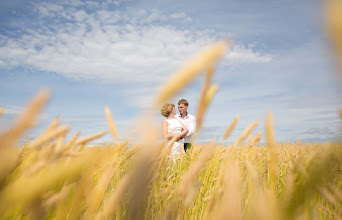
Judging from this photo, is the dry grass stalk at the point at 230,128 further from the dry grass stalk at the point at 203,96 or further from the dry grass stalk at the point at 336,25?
the dry grass stalk at the point at 336,25

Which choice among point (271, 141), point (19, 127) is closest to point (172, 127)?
point (271, 141)

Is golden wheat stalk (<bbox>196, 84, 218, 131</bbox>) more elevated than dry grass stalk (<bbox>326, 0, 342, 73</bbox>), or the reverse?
dry grass stalk (<bbox>326, 0, 342, 73</bbox>)

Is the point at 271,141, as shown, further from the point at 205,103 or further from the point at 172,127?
the point at 172,127

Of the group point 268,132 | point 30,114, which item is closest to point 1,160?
point 30,114

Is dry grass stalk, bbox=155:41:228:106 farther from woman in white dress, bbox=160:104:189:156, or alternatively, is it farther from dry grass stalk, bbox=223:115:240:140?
dry grass stalk, bbox=223:115:240:140

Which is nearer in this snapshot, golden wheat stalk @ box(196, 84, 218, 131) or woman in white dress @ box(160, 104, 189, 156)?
golden wheat stalk @ box(196, 84, 218, 131)

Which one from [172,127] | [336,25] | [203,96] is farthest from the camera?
[172,127]

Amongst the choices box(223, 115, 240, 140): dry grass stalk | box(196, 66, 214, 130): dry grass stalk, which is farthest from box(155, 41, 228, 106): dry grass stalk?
box(223, 115, 240, 140): dry grass stalk

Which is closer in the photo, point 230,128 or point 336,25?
point 336,25

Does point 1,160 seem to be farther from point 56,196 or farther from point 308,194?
point 308,194

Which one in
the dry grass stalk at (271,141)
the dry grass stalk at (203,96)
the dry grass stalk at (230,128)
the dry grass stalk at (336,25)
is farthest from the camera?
the dry grass stalk at (230,128)

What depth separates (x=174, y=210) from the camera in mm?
547

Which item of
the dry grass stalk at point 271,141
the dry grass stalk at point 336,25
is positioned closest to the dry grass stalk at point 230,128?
the dry grass stalk at point 271,141

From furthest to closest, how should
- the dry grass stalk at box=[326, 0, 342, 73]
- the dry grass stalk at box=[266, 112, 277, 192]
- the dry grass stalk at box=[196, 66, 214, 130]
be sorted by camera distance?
the dry grass stalk at box=[266, 112, 277, 192] < the dry grass stalk at box=[196, 66, 214, 130] < the dry grass stalk at box=[326, 0, 342, 73]
